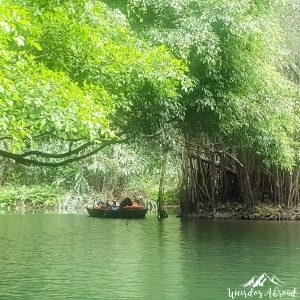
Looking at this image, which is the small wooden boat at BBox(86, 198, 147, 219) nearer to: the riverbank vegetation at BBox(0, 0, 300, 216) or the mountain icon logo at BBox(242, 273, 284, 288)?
the riverbank vegetation at BBox(0, 0, 300, 216)

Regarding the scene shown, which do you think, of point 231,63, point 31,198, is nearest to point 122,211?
point 31,198

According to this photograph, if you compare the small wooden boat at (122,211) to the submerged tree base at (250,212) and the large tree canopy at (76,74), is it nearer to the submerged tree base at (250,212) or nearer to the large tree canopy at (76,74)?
the submerged tree base at (250,212)

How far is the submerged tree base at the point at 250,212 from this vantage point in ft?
64.3

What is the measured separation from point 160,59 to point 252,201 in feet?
33.1

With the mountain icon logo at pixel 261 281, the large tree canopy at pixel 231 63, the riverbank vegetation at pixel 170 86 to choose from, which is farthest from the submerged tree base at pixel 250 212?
the mountain icon logo at pixel 261 281

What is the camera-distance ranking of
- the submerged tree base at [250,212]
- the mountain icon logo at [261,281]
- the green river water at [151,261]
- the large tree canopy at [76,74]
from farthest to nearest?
1. the submerged tree base at [250,212]
2. the mountain icon logo at [261,281]
3. the green river water at [151,261]
4. the large tree canopy at [76,74]

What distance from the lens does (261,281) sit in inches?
354

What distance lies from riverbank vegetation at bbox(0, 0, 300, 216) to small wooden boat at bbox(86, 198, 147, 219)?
2006 mm

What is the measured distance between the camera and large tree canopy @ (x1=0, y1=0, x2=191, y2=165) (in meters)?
6.73

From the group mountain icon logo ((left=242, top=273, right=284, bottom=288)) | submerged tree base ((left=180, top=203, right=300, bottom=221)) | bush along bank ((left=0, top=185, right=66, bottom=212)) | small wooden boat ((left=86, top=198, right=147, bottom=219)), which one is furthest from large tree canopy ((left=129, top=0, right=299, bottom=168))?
bush along bank ((left=0, top=185, right=66, bottom=212))

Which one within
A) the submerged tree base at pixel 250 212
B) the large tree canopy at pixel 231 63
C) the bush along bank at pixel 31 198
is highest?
the large tree canopy at pixel 231 63

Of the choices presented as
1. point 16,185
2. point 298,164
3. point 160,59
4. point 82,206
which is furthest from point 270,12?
point 16,185

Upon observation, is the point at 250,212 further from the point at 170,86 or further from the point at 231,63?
the point at 170,86

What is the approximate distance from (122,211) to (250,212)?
5.16 meters
